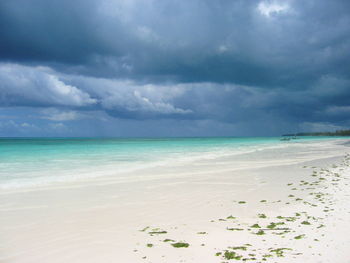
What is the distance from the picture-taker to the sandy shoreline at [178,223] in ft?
19.4

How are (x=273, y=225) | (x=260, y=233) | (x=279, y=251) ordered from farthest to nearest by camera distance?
(x=273, y=225) < (x=260, y=233) < (x=279, y=251)

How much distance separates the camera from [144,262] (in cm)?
550

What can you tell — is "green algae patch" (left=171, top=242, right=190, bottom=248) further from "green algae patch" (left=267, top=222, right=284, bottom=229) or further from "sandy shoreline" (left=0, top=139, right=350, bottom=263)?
"green algae patch" (left=267, top=222, right=284, bottom=229)

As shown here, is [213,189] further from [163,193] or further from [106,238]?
[106,238]

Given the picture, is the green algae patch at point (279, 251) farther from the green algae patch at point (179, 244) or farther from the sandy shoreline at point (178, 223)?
the green algae patch at point (179, 244)

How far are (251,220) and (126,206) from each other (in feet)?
14.3

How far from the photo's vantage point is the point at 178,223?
8.04 meters

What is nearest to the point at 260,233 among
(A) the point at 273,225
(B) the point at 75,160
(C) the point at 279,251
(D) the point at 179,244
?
(A) the point at 273,225

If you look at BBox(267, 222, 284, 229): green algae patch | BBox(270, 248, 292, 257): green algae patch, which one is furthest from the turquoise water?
BBox(270, 248, 292, 257): green algae patch

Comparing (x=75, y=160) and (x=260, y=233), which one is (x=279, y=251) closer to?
(x=260, y=233)

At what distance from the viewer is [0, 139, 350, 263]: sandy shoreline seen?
5.91 metres

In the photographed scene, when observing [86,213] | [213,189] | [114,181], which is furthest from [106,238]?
[114,181]

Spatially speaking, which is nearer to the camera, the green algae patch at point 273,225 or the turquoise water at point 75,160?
the green algae patch at point 273,225

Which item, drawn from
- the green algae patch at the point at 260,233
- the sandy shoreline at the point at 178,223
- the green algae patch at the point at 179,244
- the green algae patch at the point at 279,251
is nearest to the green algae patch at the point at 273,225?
the sandy shoreline at the point at 178,223
